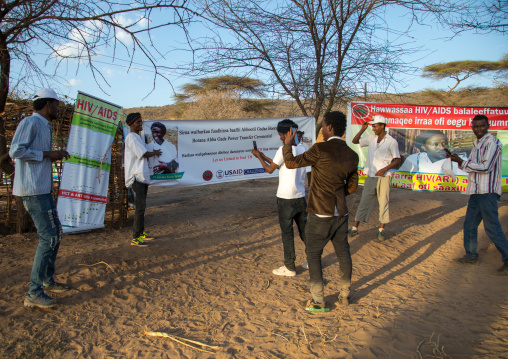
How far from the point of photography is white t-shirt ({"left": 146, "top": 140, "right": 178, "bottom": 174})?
20.1 ft

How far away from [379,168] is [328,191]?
9.14ft

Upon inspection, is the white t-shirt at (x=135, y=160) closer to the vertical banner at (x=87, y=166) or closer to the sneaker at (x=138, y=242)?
the vertical banner at (x=87, y=166)

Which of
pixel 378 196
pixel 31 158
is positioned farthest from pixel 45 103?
pixel 378 196

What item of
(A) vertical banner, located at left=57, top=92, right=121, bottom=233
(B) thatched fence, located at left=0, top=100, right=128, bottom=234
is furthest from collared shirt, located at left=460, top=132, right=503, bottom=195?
(B) thatched fence, located at left=0, top=100, right=128, bottom=234

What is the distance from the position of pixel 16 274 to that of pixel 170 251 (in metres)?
1.84

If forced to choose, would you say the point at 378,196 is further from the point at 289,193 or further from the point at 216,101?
the point at 216,101

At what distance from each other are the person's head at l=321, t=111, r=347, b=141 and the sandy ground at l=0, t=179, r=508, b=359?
1760 millimetres

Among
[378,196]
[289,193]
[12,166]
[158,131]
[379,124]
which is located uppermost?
[379,124]

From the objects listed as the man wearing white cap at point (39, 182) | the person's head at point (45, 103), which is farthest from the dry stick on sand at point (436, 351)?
the person's head at point (45, 103)

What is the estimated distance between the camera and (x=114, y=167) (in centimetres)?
629

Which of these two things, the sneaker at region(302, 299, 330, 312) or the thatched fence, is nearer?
the sneaker at region(302, 299, 330, 312)

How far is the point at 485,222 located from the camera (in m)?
4.72

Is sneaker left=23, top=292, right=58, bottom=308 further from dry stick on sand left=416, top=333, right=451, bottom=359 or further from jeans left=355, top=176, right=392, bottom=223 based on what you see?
jeans left=355, top=176, right=392, bottom=223

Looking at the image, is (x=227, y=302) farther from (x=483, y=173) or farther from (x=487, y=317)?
(x=483, y=173)
